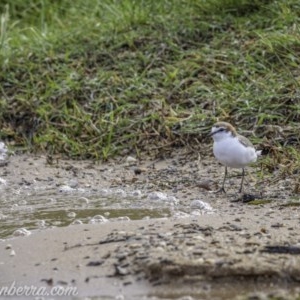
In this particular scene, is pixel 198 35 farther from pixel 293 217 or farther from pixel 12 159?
pixel 293 217

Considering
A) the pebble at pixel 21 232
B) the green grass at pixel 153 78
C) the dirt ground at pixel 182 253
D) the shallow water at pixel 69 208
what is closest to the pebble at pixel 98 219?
the shallow water at pixel 69 208

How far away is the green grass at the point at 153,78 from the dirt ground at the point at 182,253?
1.34 metres

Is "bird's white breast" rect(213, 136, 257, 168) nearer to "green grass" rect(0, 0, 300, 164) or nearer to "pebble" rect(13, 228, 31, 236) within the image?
"green grass" rect(0, 0, 300, 164)

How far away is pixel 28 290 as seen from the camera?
442cm

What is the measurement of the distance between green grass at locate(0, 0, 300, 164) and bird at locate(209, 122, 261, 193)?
512 millimetres

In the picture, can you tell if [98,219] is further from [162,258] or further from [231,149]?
[162,258]

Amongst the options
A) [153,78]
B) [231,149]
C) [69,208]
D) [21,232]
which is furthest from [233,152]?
[153,78]

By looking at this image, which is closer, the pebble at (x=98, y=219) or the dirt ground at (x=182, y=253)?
the dirt ground at (x=182, y=253)

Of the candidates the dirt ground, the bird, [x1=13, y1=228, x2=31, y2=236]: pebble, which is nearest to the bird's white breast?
the bird

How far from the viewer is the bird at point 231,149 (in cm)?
641

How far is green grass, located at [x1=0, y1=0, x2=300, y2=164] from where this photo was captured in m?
7.88

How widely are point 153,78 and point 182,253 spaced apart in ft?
14.1

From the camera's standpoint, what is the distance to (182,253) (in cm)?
448

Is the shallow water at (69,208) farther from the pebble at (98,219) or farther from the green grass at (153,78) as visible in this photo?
the green grass at (153,78)
